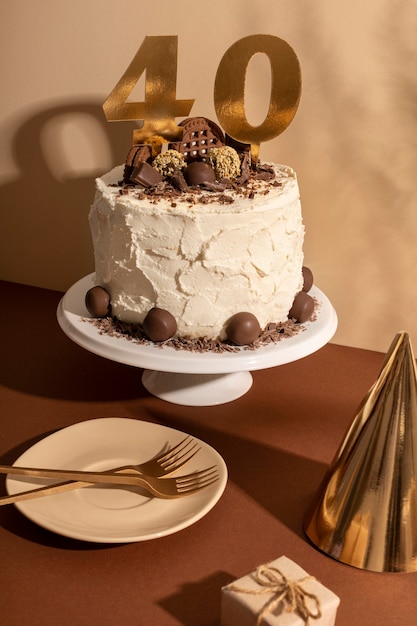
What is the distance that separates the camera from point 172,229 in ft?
4.34

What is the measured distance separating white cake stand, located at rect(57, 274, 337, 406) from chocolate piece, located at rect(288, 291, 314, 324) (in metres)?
0.02

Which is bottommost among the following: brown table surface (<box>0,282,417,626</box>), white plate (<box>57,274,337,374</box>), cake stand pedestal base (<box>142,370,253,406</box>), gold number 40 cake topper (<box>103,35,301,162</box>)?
brown table surface (<box>0,282,417,626</box>)

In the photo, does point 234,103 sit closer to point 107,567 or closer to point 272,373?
point 272,373

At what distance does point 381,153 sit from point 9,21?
973mm

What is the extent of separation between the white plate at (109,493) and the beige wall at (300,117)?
2.28 ft

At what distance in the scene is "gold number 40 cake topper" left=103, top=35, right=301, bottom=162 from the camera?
1.47 metres

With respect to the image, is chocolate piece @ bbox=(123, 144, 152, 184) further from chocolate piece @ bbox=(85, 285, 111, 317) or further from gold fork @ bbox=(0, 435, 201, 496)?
gold fork @ bbox=(0, 435, 201, 496)

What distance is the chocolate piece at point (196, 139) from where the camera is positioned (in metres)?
1.49

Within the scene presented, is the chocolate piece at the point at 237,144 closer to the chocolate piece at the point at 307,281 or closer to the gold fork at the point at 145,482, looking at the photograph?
the chocolate piece at the point at 307,281

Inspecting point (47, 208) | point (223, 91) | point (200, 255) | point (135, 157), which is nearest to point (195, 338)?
point (200, 255)

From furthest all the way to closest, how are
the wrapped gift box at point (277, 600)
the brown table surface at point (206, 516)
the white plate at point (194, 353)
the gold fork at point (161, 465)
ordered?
the white plate at point (194, 353) → the gold fork at point (161, 465) → the brown table surface at point (206, 516) → the wrapped gift box at point (277, 600)

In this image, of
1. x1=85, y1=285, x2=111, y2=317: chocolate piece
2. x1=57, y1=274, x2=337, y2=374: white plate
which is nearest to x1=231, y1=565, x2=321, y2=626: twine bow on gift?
x1=57, y1=274, x2=337, y2=374: white plate

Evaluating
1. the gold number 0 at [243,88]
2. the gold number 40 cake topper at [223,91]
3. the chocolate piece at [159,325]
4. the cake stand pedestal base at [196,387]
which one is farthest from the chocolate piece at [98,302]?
the gold number 0 at [243,88]

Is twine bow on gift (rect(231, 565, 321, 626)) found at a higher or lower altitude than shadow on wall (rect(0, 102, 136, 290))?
lower
